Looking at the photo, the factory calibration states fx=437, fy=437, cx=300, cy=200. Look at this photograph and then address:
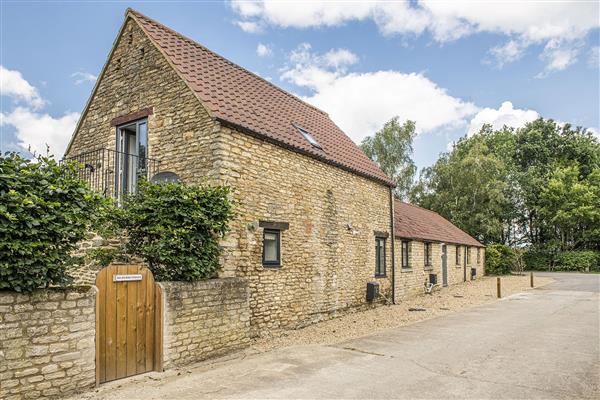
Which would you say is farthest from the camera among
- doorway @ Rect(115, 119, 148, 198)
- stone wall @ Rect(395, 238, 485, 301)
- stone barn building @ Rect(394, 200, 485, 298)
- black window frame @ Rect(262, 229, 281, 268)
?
stone barn building @ Rect(394, 200, 485, 298)

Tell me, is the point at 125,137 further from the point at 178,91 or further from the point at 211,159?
the point at 211,159

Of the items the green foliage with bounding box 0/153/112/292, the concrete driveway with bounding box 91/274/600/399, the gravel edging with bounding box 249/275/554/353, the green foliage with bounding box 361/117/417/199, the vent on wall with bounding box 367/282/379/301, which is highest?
the green foliage with bounding box 361/117/417/199

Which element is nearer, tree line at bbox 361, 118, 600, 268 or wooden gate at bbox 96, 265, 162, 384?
wooden gate at bbox 96, 265, 162, 384

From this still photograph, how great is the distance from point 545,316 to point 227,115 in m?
11.9

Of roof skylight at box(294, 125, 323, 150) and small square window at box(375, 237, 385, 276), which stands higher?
roof skylight at box(294, 125, 323, 150)

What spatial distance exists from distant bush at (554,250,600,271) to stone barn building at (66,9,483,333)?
32.6 meters

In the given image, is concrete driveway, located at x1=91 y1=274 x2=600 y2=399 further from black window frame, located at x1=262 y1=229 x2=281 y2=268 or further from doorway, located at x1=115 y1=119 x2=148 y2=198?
doorway, located at x1=115 y1=119 x2=148 y2=198

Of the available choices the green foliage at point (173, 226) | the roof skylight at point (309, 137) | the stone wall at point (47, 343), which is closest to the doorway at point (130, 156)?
the green foliage at point (173, 226)

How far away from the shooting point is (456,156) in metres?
43.5

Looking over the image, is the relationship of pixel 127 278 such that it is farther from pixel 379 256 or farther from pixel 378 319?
pixel 379 256

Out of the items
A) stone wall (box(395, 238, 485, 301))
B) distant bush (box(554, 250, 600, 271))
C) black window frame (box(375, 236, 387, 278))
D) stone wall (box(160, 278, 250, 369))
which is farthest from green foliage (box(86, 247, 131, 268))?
distant bush (box(554, 250, 600, 271))

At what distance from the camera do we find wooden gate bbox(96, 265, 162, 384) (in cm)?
690

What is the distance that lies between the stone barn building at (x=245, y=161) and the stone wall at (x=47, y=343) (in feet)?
11.6

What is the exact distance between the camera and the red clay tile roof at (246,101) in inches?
430
